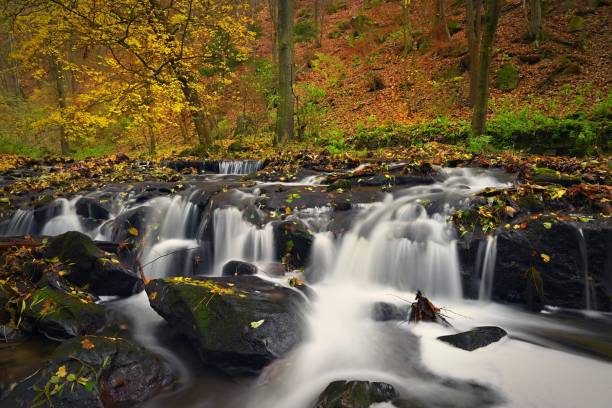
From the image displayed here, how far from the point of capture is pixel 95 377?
2.98 meters

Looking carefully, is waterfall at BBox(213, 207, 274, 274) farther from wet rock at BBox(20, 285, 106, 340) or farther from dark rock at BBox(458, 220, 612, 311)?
dark rock at BBox(458, 220, 612, 311)

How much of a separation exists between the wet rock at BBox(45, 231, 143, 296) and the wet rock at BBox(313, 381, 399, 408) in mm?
3274

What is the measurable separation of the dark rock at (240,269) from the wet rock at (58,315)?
177 centimetres

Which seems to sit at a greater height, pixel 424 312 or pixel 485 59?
pixel 485 59

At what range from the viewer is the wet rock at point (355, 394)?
2.85 metres

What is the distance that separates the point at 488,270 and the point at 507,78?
38.8ft

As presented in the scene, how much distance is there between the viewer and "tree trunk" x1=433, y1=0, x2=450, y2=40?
59.6 feet

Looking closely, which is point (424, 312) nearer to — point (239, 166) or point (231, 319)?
point (231, 319)

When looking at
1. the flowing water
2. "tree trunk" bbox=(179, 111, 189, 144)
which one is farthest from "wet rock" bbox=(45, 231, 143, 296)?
"tree trunk" bbox=(179, 111, 189, 144)

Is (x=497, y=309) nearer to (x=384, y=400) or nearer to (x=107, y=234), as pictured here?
(x=384, y=400)

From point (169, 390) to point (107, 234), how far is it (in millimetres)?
4404

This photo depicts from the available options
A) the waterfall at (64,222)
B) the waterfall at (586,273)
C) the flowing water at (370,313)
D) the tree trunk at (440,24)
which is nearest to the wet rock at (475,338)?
the flowing water at (370,313)

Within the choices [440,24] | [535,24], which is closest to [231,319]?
[535,24]

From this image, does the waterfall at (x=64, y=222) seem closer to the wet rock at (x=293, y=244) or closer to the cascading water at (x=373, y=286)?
the wet rock at (x=293, y=244)
